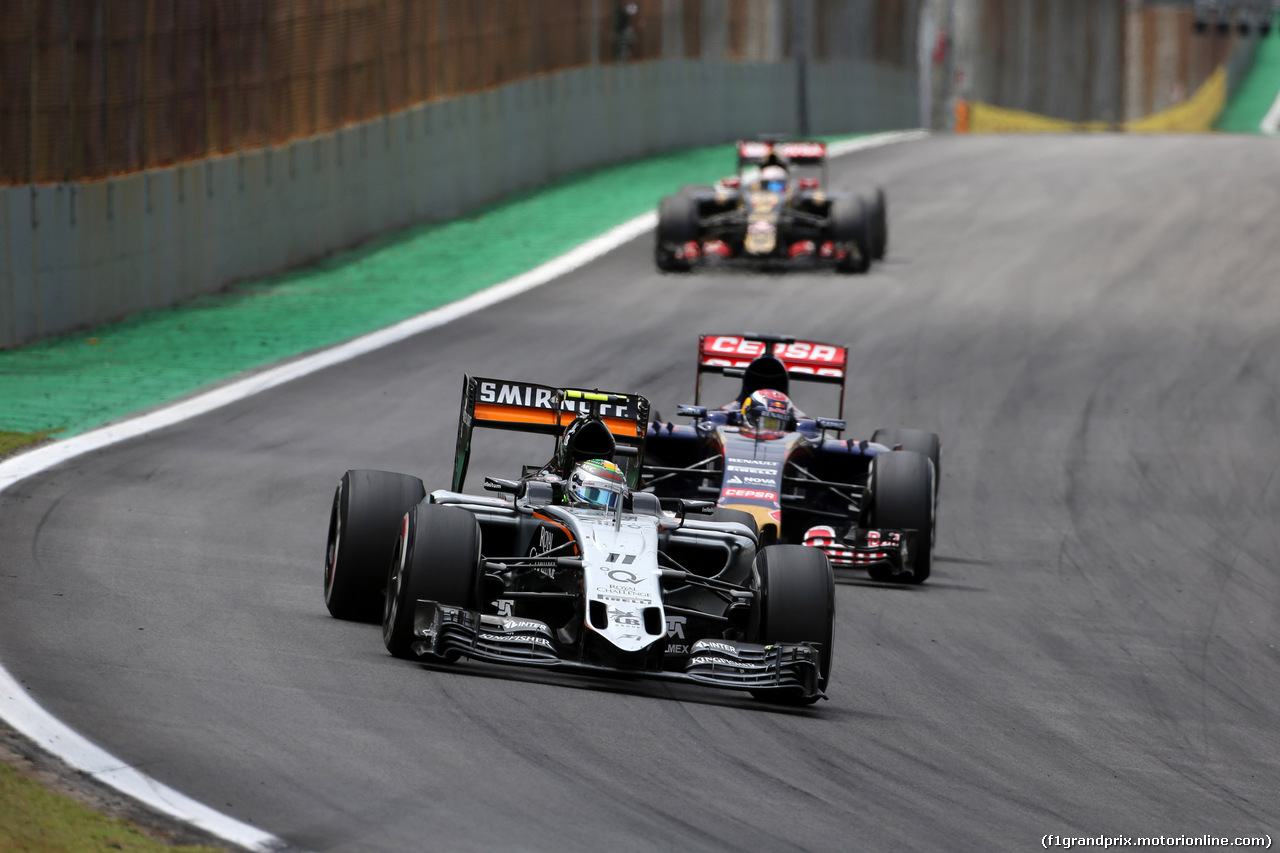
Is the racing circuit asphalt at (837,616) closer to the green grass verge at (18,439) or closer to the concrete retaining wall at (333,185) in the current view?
the green grass verge at (18,439)

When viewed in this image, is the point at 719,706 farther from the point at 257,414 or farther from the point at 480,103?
the point at 480,103

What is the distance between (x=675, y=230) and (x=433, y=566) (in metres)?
19.0

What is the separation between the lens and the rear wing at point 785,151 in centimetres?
2867

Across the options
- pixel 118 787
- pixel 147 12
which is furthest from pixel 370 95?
pixel 118 787

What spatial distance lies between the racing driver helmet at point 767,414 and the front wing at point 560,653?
209 inches

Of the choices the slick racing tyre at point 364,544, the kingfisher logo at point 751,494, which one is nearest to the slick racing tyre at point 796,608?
the slick racing tyre at point 364,544

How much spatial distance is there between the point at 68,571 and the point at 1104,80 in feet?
241

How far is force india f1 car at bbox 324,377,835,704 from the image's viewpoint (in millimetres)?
10281

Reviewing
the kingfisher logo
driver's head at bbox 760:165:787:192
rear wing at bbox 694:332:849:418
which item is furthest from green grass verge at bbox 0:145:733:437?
the kingfisher logo

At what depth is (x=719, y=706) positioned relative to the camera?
33.8ft

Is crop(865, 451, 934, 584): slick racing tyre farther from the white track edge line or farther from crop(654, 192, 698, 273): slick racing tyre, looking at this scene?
crop(654, 192, 698, 273): slick racing tyre

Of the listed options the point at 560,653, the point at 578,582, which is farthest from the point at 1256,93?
the point at 560,653

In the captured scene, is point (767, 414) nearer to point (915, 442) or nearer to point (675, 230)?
point (915, 442)

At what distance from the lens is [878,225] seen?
30062 mm
